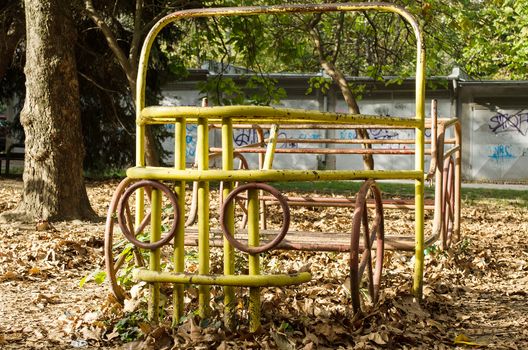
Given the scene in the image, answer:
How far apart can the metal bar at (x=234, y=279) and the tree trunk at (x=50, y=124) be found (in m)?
5.27

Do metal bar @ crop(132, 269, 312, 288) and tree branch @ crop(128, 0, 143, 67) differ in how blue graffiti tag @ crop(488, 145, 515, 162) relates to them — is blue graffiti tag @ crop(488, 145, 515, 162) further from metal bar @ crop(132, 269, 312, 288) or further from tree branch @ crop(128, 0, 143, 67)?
metal bar @ crop(132, 269, 312, 288)

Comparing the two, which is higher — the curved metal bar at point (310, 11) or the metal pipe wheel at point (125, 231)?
the curved metal bar at point (310, 11)

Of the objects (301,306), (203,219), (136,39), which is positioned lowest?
(301,306)

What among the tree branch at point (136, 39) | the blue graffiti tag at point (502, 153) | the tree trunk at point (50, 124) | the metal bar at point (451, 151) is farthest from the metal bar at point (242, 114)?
the blue graffiti tag at point (502, 153)

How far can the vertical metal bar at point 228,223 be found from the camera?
152 inches

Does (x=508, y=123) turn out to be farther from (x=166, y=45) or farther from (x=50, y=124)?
(x=50, y=124)

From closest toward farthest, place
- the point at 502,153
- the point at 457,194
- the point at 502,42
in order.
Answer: the point at 457,194
the point at 502,42
the point at 502,153

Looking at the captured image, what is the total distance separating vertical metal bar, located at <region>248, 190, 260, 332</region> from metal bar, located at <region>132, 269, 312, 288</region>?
0.08 meters

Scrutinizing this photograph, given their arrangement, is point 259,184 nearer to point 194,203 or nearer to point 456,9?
point 194,203

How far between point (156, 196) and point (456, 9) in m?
11.4

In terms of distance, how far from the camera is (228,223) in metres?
3.87

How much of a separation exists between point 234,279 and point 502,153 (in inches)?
1009

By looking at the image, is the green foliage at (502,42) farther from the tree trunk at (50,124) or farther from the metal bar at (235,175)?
the metal bar at (235,175)

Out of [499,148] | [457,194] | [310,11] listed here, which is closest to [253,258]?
[310,11]
